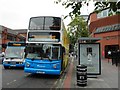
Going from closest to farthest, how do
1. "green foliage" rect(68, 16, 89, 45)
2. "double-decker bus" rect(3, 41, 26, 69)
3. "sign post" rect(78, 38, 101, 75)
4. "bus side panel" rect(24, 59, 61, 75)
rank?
1. "bus side panel" rect(24, 59, 61, 75)
2. "sign post" rect(78, 38, 101, 75)
3. "double-decker bus" rect(3, 41, 26, 69)
4. "green foliage" rect(68, 16, 89, 45)

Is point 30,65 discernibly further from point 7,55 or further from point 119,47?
point 119,47

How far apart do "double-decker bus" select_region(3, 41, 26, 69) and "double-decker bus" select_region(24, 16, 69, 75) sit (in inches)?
305

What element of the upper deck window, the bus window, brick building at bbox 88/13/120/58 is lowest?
the bus window

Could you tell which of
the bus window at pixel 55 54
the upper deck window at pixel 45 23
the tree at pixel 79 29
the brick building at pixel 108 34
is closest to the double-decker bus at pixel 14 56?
the upper deck window at pixel 45 23

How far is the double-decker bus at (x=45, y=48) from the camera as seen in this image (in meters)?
18.8

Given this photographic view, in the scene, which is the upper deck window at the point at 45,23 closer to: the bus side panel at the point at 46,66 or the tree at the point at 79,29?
the bus side panel at the point at 46,66

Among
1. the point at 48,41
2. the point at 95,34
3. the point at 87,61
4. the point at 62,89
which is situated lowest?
the point at 62,89

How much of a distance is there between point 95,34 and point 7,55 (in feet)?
129

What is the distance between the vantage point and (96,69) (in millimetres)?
19312

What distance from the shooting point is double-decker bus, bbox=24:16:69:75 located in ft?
61.7

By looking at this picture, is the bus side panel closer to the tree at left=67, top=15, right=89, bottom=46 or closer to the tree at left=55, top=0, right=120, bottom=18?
the tree at left=55, top=0, right=120, bottom=18

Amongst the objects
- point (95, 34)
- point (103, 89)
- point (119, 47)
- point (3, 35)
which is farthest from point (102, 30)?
point (103, 89)

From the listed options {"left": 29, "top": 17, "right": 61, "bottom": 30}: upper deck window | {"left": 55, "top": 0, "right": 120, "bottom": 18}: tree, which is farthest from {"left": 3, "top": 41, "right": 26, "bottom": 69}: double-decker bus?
{"left": 55, "top": 0, "right": 120, "bottom": 18}: tree

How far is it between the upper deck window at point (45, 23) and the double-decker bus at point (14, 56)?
26.0 feet
